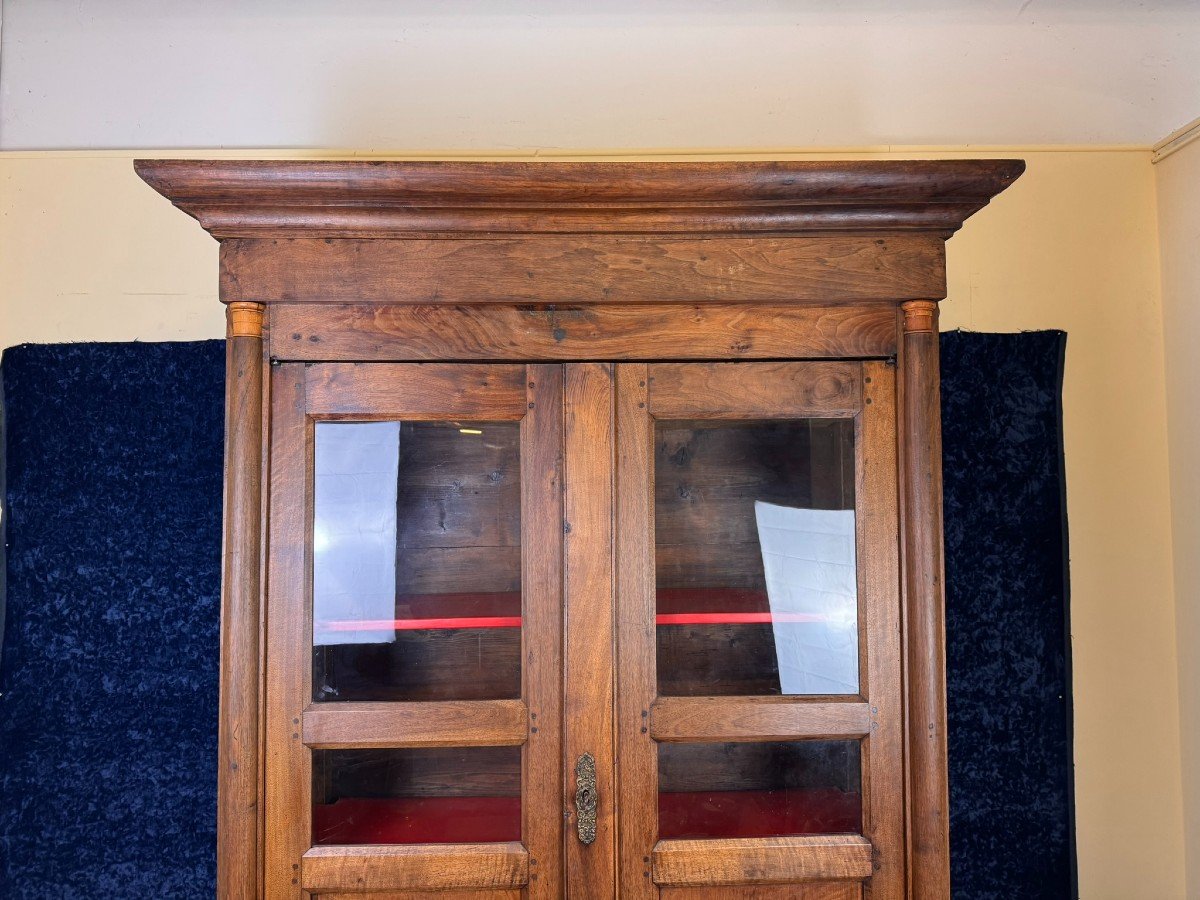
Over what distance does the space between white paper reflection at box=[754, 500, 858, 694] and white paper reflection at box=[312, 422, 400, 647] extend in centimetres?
64

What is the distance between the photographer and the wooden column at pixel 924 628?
1.39 m

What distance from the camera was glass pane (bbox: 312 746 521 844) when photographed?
1409 millimetres

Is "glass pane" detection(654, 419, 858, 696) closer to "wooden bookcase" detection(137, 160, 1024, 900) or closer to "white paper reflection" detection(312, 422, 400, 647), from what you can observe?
"wooden bookcase" detection(137, 160, 1024, 900)

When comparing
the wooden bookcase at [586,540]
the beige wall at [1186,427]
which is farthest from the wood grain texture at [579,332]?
the beige wall at [1186,427]

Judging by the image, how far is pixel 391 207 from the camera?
1397 mm

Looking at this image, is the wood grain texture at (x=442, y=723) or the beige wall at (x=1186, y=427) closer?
the wood grain texture at (x=442, y=723)

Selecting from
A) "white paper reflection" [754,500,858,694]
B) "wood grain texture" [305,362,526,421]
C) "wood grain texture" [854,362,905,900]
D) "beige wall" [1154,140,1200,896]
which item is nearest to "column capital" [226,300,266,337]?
"wood grain texture" [305,362,526,421]

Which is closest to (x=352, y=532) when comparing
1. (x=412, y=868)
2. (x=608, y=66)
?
(x=412, y=868)

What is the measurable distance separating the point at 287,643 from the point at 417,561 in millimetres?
247

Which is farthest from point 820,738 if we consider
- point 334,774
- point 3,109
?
point 3,109

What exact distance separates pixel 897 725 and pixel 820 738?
0.42 ft

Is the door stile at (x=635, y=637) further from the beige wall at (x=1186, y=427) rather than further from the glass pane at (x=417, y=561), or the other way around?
the beige wall at (x=1186, y=427)

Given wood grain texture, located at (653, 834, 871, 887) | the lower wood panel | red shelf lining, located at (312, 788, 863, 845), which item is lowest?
the lower wood panel

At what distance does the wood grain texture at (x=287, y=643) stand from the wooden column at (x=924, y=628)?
39.3 inches
